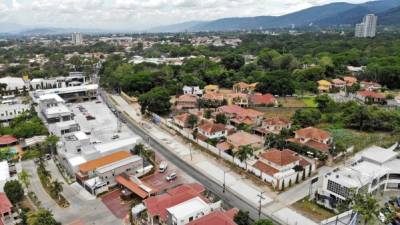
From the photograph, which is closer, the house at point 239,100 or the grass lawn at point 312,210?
the grass lawn at point 312,210

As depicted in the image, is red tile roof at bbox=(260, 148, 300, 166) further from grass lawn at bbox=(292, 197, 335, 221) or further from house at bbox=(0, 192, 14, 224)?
house at bbox=(0, 192, 14, 224)

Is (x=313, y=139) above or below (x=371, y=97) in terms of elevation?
below

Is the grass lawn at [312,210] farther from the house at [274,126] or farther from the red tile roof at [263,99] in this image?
the red tile roof at [263,99]

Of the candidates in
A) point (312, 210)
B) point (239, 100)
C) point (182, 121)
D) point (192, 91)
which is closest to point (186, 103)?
point (192, 91)

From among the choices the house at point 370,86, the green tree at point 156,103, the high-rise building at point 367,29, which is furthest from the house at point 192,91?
the high-rise building at point 367,29

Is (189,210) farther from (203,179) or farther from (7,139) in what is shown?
(7,139)

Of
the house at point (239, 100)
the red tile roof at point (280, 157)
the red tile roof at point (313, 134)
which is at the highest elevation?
the house at point (239, 100)

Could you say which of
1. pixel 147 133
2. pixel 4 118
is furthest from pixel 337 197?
Answer: pixel 4 118

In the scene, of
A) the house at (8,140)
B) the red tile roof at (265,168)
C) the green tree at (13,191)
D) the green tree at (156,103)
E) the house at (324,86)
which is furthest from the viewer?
the house at (324,86)

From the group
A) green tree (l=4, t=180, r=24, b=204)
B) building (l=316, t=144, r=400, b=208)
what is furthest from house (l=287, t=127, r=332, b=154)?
green tree (l=4, t=180, r=24, b=204)
